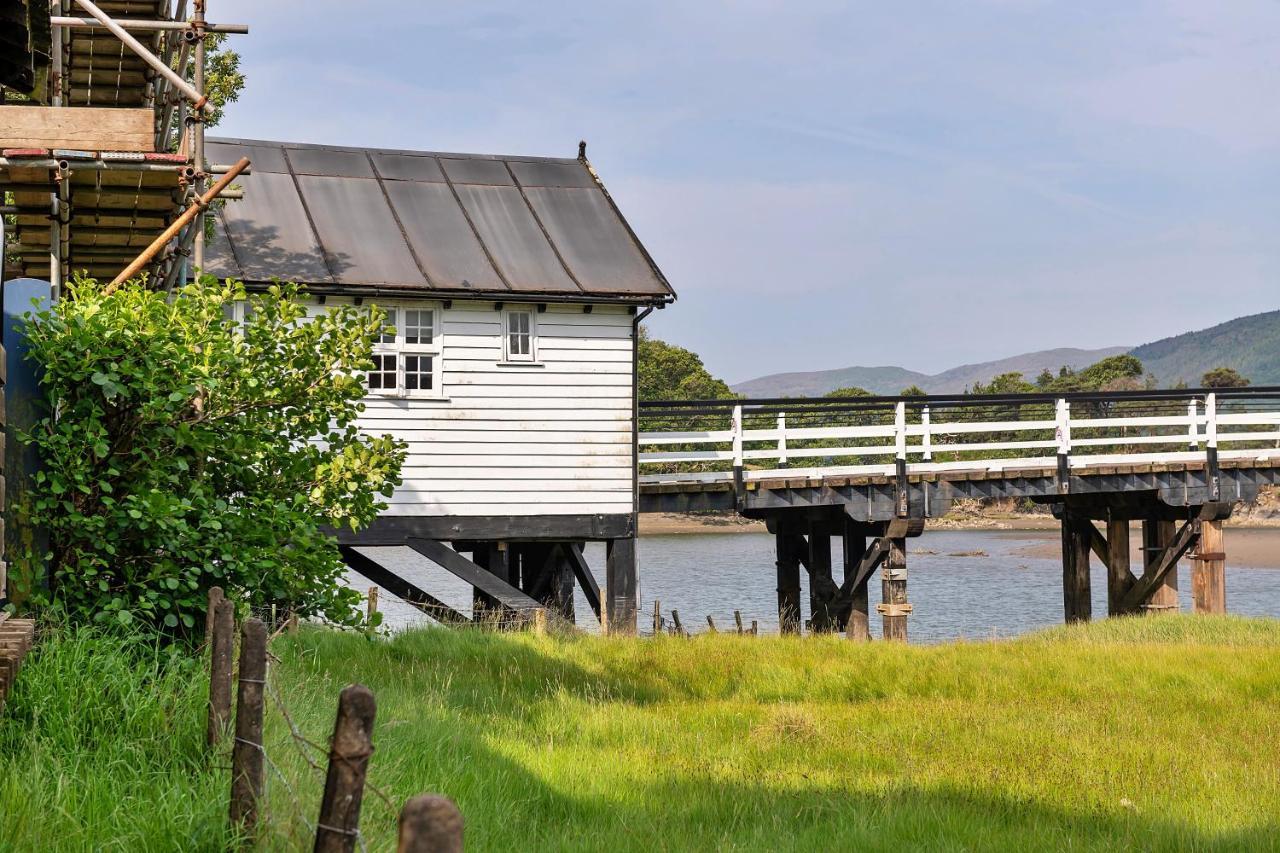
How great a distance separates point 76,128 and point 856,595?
47.2 ft

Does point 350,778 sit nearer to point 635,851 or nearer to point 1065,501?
point 635,851

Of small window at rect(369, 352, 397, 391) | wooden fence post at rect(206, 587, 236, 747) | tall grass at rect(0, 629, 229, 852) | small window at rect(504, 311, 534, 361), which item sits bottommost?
tall grass at rect(0, 629, 229, 852)

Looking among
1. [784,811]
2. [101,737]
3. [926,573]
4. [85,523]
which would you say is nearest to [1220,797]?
[784,811]

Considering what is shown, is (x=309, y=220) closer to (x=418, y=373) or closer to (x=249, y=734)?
(x=418, y=373)

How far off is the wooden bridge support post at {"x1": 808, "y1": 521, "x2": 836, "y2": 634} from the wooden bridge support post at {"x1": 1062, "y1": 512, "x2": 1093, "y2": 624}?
409 cm

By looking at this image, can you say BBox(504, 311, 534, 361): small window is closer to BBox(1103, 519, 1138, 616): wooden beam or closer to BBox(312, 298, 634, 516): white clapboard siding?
BBox(312, 298, 634, 516): white clapboard siding

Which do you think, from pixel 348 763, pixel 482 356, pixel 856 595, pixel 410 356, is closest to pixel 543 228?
pixel 482 356

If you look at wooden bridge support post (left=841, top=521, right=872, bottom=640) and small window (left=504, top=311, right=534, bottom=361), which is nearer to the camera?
small window (left=504, top=311, right=534, bottom=361)

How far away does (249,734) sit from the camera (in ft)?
16.3

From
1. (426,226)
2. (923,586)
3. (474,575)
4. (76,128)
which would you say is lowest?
(923,586)

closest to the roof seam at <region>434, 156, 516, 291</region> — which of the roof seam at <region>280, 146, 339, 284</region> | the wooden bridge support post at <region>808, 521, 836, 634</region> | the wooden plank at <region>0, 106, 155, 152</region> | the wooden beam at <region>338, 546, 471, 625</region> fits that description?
the roof seam at <region>280, 146, 339, 284</region>

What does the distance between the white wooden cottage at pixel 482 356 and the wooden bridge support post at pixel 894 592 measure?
14.7 ft

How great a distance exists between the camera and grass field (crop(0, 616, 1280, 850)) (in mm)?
5957

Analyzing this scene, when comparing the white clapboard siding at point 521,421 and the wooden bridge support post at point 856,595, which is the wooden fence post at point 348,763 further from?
the wooden bridge support post at point 856,595
